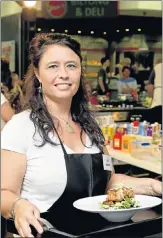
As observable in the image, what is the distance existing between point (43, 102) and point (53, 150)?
250mm

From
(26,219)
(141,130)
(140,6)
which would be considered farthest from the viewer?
(140,6)

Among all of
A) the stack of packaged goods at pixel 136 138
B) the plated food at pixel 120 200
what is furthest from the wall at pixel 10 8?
the plated food at pixel 120 200

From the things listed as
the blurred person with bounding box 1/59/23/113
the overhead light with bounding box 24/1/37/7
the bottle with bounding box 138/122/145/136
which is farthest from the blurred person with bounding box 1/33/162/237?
the overhead light with bounding box 24/1/37/7

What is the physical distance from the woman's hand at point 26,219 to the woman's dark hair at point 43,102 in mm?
328

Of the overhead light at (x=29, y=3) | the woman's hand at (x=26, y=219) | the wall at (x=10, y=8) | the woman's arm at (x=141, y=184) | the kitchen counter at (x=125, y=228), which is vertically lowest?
the kitchen counter at (x=125, y=228)

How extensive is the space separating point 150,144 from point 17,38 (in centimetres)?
508

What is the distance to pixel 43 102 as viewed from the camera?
6.66 ft

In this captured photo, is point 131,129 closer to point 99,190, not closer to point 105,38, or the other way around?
point 99,190

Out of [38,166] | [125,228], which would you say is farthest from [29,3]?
[125,228]

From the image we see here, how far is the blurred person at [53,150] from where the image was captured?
181cm

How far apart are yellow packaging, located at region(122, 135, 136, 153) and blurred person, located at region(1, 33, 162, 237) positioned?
1.76 meters

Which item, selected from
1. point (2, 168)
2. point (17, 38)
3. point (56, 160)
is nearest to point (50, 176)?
point (56, 160)

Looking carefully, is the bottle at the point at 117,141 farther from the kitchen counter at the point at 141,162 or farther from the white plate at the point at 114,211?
the white plate at the point at 114,211

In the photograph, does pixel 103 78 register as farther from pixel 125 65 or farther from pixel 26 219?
pixel 26 219
